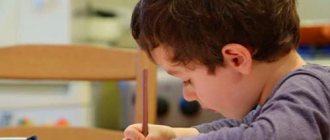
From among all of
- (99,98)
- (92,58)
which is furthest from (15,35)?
(92,58)

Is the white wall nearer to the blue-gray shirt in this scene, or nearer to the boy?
the boy

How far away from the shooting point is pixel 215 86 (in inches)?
22.9

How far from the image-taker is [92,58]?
3.31ft

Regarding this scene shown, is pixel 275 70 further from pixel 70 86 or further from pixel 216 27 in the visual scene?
pixel 70 86

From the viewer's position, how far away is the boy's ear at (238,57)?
54cm

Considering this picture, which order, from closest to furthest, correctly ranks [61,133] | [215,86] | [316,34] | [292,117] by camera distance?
[292,117]
[215,86]
[61,133]
[316,34]

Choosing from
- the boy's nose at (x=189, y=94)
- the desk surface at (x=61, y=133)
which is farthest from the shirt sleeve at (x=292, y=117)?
the desk surface at (x=61, y=133)

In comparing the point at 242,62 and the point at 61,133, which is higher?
the point at 242,62

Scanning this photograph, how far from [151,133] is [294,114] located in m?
0.21

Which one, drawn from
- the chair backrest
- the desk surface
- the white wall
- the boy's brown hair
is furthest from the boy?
the white wall

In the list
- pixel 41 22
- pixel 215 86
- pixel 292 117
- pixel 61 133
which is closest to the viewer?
pixel 292 117

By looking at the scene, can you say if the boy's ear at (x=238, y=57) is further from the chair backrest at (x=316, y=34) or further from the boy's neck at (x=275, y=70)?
the chair backrest at (x=316, y=34)

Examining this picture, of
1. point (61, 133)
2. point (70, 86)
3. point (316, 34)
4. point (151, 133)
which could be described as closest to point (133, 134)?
point (151, 133)

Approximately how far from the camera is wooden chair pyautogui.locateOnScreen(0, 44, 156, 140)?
0.99 meters
